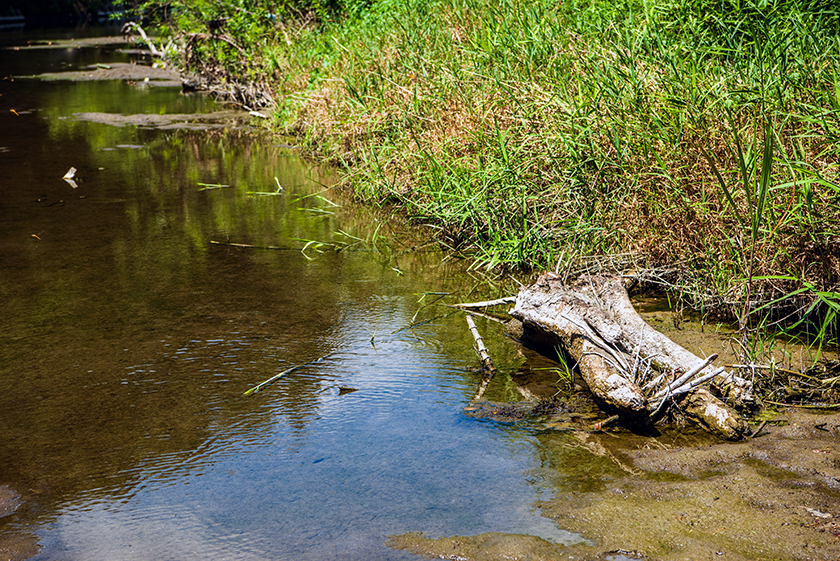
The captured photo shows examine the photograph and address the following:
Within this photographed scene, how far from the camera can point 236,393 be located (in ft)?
12.0

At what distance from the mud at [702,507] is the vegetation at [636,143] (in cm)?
75

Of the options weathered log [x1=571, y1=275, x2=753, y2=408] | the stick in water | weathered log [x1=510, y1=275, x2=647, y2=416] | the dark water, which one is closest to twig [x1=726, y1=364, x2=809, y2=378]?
weathered log [x1=571, y1=275, x2=753, y2=408]

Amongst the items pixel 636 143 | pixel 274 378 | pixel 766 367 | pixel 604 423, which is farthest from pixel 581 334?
pixel 636 143

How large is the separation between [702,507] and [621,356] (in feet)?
3.18

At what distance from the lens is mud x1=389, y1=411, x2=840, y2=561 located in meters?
2.43

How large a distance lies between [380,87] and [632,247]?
3701 millimetres

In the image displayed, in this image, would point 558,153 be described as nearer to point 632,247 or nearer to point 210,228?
point 632,247

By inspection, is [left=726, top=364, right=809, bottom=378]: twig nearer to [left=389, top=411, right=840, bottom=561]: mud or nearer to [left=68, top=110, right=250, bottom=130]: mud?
[left=389, top=411, right=840, bottom=561]: mud

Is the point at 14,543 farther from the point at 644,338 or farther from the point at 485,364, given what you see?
the point at 644,338

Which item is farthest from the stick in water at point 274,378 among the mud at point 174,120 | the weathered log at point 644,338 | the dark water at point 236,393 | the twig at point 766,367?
the mud at point 174,120

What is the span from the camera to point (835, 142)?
388 centimetres

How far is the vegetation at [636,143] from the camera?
4.05 m

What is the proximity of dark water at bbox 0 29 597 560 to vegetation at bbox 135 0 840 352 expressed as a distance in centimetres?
68

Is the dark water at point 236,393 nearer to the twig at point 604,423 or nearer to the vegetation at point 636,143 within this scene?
the twig at point 604,423
